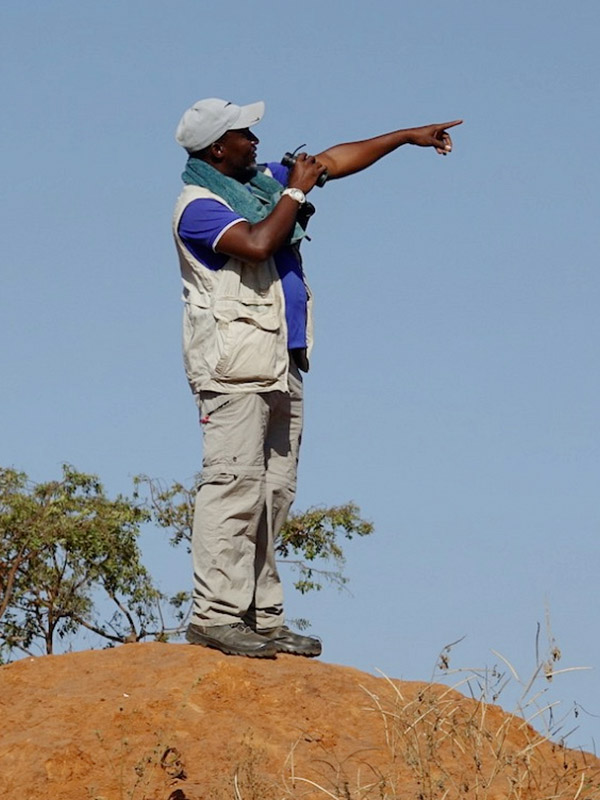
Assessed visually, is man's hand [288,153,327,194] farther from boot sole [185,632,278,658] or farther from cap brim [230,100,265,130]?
boot sole [185,632,278,658]

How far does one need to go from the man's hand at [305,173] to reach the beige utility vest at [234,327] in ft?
1.10

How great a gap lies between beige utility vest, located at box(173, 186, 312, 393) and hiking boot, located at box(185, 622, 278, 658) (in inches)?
38.6

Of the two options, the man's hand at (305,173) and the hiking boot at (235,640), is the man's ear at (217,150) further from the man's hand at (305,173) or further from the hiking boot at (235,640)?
the hiking boot at (235,640)

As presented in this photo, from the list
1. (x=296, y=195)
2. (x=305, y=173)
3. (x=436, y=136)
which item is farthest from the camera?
(x=436, y=136)

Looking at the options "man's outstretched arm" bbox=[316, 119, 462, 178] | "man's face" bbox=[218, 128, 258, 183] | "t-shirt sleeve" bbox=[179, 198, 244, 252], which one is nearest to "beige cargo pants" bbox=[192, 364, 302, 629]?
"t-shirt sleeve" bbox=[179, 198, 244, 252]

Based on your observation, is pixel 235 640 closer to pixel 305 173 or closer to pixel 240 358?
pixel 240 358

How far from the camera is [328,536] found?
17562 mm

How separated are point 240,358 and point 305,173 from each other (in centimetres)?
90

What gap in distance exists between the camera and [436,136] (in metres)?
6.66

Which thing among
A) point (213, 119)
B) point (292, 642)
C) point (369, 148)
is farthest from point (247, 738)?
point (369, 148)

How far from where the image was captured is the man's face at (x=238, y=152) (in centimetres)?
615

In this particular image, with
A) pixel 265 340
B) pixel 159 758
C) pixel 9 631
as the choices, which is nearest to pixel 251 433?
pixel 265 340

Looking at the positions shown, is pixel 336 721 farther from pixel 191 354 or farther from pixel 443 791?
pixel 191 354

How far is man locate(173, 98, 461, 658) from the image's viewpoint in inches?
231
